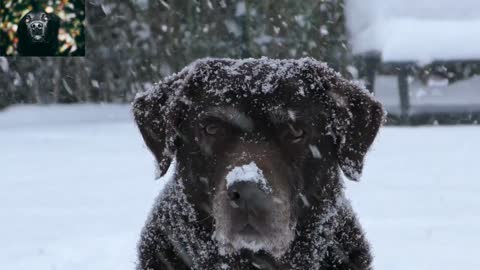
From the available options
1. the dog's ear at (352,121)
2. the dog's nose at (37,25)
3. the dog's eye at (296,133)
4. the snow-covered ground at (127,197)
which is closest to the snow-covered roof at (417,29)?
→ the snow-covered ground at (127,197)

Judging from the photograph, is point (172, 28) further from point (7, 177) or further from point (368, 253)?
point (368, 253)

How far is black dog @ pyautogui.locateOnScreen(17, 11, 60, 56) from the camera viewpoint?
11.1m

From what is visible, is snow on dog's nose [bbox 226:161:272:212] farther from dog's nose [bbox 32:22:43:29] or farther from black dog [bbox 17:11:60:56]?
dog's nose [bbox 32:22:43:29]

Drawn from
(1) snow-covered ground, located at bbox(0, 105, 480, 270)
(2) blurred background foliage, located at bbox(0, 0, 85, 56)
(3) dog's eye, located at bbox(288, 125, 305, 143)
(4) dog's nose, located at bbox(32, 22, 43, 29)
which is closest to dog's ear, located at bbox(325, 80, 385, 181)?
(3) dog's eye, located at bbox(288, 125, 305, 143)

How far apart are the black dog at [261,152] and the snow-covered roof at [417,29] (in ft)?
22.2

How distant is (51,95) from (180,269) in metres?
8.42

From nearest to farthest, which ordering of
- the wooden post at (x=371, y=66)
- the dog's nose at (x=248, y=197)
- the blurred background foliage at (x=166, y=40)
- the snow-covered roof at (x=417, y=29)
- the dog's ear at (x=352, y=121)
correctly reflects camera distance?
the dog's nose at (x=248, y=197) < the dog's ear at (x=352, y=121) < the snow-covered roof at (x=417, y=29) < the wooden post at (x=371, y=66) < the blurred background foliage at (x=166, y=40)

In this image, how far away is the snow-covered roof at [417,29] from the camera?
32.4 ft

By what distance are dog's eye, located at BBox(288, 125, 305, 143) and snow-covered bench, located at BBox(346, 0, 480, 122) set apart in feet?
22.7

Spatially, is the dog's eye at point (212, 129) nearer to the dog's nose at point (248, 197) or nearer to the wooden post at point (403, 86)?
the dog's nose at point (248, 197)

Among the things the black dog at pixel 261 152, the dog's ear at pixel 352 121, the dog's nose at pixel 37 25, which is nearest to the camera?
the black dog at pixel 261 152

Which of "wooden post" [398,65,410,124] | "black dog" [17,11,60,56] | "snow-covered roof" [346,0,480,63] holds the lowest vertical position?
"wooden post" [398,65,410,124]

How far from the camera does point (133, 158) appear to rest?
8.66 metres

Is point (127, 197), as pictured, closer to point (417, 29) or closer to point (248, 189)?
point (248, 189)
